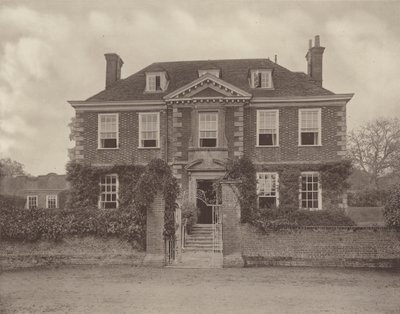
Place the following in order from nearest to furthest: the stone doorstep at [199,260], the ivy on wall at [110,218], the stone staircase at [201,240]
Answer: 1. the stone doorstep at [199,260]
2. the ivy on wall at [110,218]
3. the stone staircase at [201,240]

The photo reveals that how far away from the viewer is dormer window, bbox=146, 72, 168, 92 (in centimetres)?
2531

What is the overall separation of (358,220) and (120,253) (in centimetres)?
2179

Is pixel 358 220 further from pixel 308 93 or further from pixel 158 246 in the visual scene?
pixel 158 246

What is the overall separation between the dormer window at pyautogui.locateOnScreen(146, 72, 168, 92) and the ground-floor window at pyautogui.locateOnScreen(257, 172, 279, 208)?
25.6 ft

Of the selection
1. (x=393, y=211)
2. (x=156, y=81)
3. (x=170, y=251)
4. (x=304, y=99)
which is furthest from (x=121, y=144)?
(x=393, y=211)

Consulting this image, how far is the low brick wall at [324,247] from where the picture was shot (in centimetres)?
1458

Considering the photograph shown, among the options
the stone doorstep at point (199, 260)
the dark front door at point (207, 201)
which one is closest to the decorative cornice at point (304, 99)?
the dark front door at point (207, 201)

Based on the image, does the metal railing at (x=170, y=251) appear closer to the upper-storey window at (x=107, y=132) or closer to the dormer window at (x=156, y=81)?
the upper-storey window at (x=107, y=132)

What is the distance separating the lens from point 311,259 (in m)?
14.7

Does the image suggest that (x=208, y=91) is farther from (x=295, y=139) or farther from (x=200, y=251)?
(x=200, y=251)

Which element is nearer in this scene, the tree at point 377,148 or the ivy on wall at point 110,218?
the ivy on wall at point 110,218

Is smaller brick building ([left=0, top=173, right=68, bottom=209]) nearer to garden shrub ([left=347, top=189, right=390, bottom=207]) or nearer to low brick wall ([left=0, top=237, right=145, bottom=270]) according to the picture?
garden shrub ([left=347, top=189, right=390, bottom=207])

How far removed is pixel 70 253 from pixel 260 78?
15.2 meters

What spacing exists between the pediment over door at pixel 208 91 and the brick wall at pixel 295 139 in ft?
4.21
